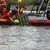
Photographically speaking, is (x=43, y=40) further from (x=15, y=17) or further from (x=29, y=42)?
(x=15, y=17)

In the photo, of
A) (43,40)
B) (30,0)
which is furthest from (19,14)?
(30,0)

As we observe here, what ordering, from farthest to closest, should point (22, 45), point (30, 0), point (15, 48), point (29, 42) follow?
1. point (30, 0)
2. point (29, 42)
3. point (22, 45)
4. point (15, 48)

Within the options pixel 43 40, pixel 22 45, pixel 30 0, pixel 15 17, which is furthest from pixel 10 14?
pixel 30 0

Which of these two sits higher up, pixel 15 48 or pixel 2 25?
pixel 15 48

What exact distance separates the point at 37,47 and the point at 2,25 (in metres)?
9.77

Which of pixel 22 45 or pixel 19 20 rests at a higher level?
pixel 22 45

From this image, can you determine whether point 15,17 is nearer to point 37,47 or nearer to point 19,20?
point 19,20

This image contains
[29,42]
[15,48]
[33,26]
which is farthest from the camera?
[33,26]

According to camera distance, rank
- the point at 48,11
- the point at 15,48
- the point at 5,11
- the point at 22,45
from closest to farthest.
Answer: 1. the point at 15,48
2. the point at 22,45
3. the point at 5,11
4. the point at 48,11

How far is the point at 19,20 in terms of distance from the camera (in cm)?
2158

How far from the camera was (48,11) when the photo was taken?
26281 millimetres

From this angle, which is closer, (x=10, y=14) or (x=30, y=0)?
(x=10, y=14)

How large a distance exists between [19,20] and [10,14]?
84 cm

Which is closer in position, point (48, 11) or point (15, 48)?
point (15, 48)
